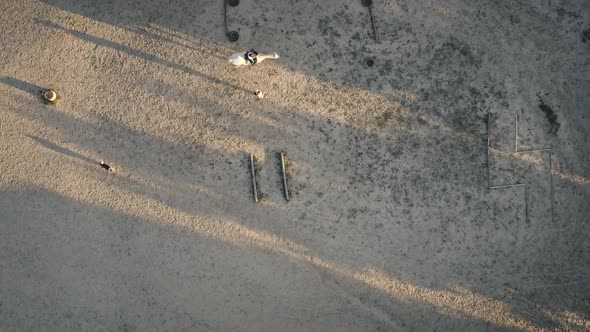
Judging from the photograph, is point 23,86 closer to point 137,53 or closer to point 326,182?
point 137,53

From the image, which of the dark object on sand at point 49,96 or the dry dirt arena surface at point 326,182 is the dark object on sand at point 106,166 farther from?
the dark object on sand at point 49,96

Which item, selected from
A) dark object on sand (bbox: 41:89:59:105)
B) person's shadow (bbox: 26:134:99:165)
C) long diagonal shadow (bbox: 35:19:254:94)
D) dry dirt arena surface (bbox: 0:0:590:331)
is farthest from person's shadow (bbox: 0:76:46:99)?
Result: long diagonal shadow (bbox: 35:19:254:94)

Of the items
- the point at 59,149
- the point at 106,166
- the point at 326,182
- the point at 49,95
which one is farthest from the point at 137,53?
the point at 326,182

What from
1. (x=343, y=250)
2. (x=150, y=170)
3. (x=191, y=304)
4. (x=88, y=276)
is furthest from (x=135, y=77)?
(x=343, y=250)

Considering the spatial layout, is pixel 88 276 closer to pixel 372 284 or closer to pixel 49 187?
pixel 49 187

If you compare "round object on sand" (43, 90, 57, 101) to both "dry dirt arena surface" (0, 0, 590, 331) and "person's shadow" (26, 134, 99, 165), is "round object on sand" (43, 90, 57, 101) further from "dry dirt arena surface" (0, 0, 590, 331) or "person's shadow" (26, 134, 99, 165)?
"person's shadow" (26, 134, 99, 165)

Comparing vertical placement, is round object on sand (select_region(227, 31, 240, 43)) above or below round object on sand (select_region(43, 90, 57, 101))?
above

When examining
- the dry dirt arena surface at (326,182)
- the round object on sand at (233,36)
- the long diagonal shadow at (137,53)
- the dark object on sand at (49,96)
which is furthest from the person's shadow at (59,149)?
the round object on sand at (233,36)

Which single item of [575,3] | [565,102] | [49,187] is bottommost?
[49,187]
